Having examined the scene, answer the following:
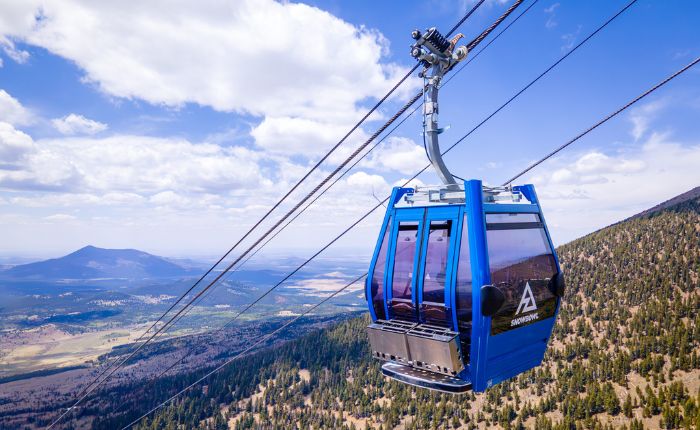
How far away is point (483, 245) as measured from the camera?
8.30 meters

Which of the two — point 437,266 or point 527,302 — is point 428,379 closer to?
point 437,266

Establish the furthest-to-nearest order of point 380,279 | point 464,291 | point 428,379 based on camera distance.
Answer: point 380,279 < point 428,379 < point 464,291

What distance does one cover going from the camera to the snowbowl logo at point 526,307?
8.92 metres

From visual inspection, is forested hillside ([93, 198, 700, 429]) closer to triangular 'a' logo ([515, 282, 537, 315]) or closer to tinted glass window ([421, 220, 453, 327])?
triangular 'a' logo ([515, 282, 537, 315])

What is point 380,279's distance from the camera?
10039mm

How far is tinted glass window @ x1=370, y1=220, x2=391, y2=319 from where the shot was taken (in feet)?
32.8

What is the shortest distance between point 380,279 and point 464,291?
91.5 inches

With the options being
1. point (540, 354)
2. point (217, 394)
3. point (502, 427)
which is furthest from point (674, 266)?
point (217, 394)

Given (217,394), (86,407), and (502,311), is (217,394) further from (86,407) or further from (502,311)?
(502,311)

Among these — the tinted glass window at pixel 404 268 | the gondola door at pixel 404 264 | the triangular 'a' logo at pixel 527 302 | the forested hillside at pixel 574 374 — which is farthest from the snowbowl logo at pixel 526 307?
the forested hillside at pixel 574 374

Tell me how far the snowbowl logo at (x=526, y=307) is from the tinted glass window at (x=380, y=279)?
299 cm

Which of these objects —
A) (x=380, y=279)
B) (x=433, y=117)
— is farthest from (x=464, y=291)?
(x=433, y=117)

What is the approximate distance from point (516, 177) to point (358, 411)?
12049 centimetres

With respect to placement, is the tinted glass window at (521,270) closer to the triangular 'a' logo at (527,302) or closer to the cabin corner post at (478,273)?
the triangular 'a' logo at (527,302)
